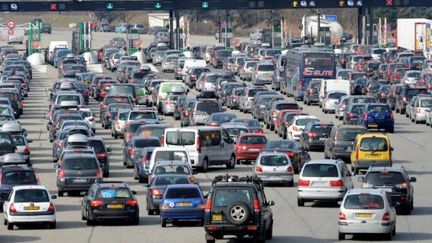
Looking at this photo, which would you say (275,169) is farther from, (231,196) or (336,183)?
(231,196)

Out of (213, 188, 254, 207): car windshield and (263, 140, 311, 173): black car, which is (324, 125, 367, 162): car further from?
(213, 188, 254, 207): car windshield

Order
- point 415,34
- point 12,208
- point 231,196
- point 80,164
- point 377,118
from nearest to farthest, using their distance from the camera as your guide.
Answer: point 231,196 → point 12,208 → point 80,164 → point 377,118 → point 415,34

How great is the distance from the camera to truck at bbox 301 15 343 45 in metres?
158

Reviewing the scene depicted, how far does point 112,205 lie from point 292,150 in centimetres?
1564

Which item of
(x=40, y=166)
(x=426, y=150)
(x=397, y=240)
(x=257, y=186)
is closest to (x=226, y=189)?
(x=257, y=186)

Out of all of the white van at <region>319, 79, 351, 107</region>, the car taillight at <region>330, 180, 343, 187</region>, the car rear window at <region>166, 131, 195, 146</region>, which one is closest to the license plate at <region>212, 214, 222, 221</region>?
the car taillight at <region>330, 180, 343, 187</region>

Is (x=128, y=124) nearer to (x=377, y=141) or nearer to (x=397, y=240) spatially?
(x=377, y=141)

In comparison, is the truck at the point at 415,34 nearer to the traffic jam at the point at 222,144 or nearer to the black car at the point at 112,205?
the traffic jam at the point at 222,144

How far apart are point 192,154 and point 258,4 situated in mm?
81883

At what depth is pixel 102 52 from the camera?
141m

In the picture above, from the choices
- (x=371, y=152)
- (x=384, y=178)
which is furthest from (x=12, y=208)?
(x=371, y=152)

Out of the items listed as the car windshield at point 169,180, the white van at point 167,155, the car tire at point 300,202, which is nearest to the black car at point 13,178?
the car windshield at point 169,180

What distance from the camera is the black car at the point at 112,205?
143 ft

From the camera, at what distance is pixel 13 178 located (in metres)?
48.9
